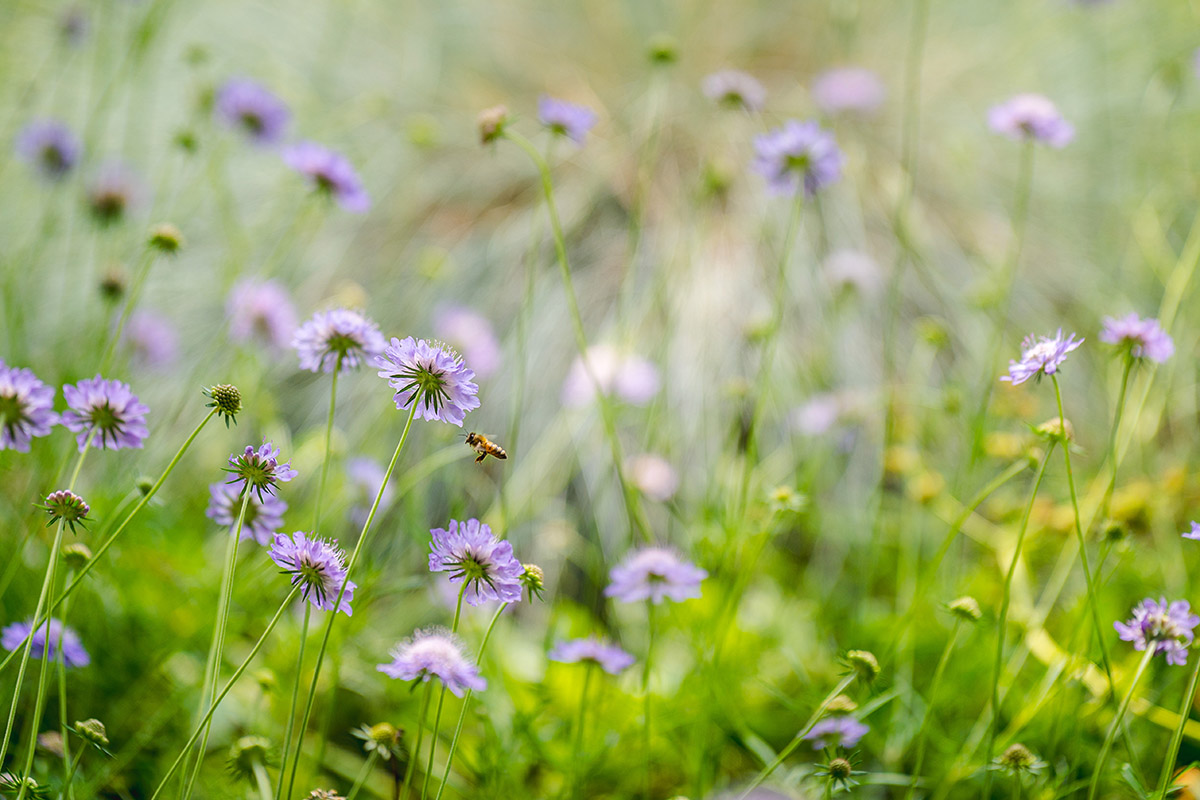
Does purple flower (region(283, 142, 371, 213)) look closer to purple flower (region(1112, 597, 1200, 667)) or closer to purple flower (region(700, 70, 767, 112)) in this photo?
purple flower (region(700, 70, 767, 112))

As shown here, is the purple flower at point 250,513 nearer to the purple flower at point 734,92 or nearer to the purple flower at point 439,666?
the purple flower at point 439,666

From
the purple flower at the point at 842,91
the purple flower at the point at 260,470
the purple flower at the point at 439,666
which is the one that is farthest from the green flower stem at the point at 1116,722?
the purple flower at the point at 842,91

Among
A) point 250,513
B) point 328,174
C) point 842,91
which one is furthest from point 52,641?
point 842,91

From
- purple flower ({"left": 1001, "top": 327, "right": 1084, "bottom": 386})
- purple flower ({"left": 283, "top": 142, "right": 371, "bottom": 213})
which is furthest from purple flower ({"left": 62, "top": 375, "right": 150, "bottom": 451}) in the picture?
purple flower ({"left": 1001, "top": 327, "right": 1084, "bottom": 386})

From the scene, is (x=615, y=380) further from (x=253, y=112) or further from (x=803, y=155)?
(x=253, y=112)

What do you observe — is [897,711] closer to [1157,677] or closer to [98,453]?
[1157,677]

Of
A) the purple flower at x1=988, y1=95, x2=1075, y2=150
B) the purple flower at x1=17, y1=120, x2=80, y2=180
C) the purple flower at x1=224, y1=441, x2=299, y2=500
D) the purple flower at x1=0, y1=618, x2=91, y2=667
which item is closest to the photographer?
the purple flower at x1=224, y1=441, x2=299, y2=500
